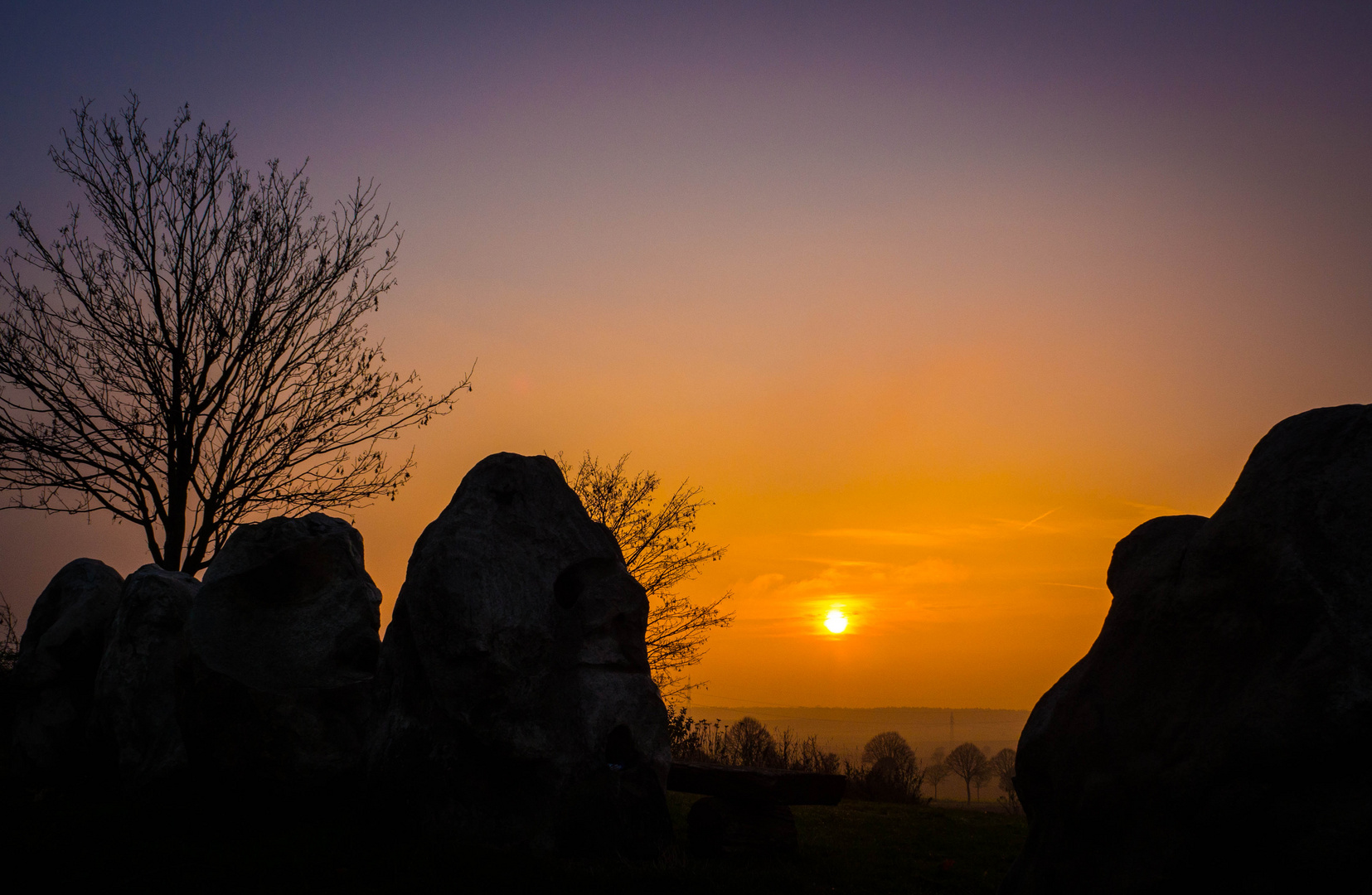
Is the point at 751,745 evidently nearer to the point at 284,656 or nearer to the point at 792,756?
the point at 792,756

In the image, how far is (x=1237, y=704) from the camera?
424cm

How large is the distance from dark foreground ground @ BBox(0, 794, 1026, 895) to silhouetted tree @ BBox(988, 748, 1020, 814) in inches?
309

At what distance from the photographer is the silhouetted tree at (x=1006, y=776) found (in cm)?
1780

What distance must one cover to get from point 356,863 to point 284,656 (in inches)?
136

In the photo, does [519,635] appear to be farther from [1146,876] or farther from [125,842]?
[1146,876]

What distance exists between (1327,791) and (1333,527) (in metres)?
1.26

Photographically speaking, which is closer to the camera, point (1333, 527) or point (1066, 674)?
point (1333, 527)

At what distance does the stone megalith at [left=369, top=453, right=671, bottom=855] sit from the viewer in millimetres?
7285

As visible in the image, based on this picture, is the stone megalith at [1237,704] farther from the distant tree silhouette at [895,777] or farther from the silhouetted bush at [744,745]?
the distant tree silhouette at [895,777]

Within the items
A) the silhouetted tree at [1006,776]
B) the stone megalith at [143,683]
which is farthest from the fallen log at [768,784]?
the silhouetted tree at [1006,776]

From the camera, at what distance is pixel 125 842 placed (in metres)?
7.32

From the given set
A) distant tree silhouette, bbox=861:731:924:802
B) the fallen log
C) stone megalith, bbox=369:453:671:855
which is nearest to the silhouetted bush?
distant tree silhouette, bbox=861:731:924:802

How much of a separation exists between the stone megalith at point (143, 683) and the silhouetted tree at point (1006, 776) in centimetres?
1305

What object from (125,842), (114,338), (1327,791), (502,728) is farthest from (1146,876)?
(114,338)
